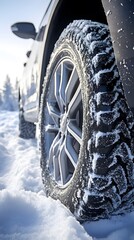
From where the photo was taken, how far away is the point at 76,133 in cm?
148

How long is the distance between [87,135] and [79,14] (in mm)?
1085

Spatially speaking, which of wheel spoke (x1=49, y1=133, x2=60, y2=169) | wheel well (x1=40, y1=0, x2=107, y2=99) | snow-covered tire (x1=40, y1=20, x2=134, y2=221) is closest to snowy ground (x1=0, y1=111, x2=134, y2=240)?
snow-covered tire (x1=40, y1=20, x2=134, y2=221)

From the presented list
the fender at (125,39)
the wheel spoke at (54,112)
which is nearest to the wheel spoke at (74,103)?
the wheel spoke at (54,112)

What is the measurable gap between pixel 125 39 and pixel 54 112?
97 centimetres

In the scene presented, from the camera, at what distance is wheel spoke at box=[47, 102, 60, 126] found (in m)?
1.84

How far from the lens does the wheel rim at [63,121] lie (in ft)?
5.06

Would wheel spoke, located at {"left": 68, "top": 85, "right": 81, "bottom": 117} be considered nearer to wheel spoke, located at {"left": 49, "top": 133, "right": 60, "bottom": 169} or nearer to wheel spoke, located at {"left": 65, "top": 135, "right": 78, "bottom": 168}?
wheel spoke, located at {"left": 65, "top": 135, "right": 78, "bottom": 168}

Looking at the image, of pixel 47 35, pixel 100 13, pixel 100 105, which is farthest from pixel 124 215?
pixel 47 35

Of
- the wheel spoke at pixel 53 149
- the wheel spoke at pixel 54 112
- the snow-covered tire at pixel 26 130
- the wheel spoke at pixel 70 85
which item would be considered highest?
the wheel spoke at pixel 70 85

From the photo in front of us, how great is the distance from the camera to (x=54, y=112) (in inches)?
73.0

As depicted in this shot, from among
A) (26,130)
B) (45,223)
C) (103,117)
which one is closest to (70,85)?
(103,117)

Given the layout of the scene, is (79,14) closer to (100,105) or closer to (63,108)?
(63,108)

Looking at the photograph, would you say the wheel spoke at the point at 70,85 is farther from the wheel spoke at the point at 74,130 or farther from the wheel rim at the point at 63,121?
the wheel spoke at the point at 74,130

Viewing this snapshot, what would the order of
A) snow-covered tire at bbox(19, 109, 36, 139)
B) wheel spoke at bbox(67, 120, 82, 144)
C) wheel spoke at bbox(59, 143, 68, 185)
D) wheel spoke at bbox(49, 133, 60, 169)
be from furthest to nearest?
1. snow-covered tire at bbox(19, 109, 36, 139)
2. wheel spoke at bbox(49, 133, 60, 169)
3. wheel spoke at bbox(59, 143, 68, 185)
4. wheel spoke at bbox(67, 120, 82, 144)
